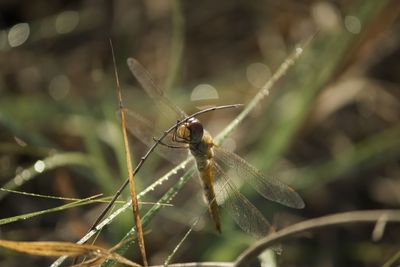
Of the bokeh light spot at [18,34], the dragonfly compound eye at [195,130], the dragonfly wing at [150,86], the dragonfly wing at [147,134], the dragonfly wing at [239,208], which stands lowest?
the dragonfly wing at [239,208]

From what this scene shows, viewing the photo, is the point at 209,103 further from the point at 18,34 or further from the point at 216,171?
the point at 18,34

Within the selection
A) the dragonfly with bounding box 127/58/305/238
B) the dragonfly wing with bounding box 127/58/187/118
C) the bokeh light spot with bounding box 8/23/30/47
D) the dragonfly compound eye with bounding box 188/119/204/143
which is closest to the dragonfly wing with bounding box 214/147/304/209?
the dragonfly with bounding box 127/58/305/238

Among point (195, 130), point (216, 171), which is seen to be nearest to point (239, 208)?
point (216, 171)

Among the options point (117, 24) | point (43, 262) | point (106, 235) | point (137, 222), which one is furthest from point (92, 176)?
point (117, 24)

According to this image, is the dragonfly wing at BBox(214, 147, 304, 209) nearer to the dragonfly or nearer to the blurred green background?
the dragonfly

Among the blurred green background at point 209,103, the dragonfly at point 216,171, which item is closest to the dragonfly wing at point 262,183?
the dragonfly at point 216,171

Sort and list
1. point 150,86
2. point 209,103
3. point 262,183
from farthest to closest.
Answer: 1. point 209,103
2. point 150,86
3. point 262,183

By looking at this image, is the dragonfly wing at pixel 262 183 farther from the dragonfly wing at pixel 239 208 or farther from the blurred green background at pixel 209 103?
the blurred green background at pixel 209 103
